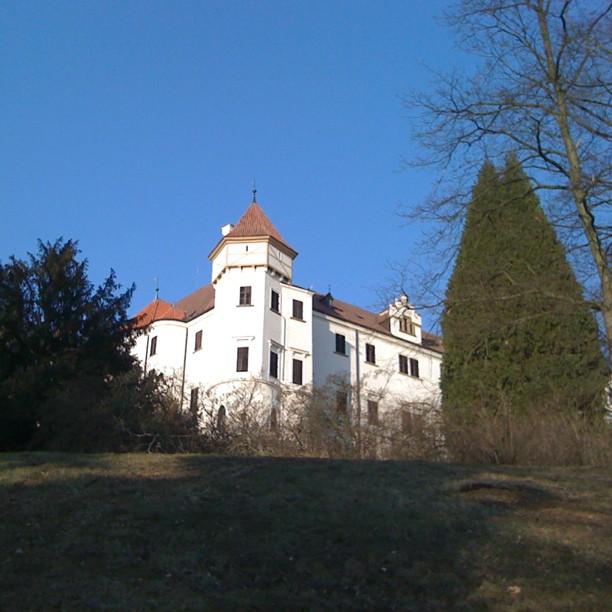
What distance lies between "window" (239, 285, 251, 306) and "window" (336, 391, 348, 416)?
22.7 meters

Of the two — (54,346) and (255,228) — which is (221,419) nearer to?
(54,346)

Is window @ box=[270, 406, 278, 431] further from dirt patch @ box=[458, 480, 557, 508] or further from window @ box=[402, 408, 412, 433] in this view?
dirt patch @ box=[458, 480, 557, 508]

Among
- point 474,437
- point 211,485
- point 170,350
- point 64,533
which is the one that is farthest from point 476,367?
point 170,350

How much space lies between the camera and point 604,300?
15.6 metres

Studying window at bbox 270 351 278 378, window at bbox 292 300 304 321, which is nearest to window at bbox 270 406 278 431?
window at bbox 270 351 278 378

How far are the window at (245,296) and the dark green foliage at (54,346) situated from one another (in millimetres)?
25458

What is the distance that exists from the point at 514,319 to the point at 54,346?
41.2ft

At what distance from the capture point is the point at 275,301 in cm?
5197

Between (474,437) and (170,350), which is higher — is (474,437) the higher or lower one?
the lower one

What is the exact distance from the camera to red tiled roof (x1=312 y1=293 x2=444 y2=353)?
2242 inches

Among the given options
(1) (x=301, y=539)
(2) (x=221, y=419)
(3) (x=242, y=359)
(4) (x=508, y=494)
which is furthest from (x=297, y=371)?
(1) (x=301, y=539)

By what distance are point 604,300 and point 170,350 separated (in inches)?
1601

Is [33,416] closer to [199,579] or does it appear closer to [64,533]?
[64,533]

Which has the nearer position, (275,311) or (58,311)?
(58,311)
